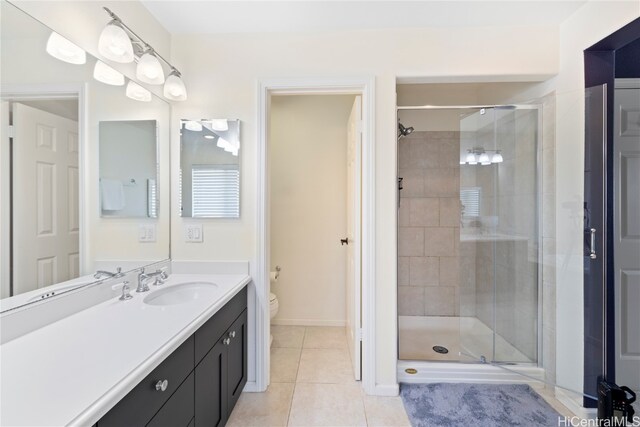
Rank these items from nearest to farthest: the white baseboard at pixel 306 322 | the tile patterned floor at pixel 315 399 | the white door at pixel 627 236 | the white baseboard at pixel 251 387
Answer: the tile patterned floor at pixel 315 399 < the white door at pixel 627 236 < the white baseboard at pixel 251 387 < the white baseboard at pixel 306 322

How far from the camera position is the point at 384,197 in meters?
1.76

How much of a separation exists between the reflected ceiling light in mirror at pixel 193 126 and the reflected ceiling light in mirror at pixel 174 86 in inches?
6.4

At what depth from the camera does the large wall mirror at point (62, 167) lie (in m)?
0.94

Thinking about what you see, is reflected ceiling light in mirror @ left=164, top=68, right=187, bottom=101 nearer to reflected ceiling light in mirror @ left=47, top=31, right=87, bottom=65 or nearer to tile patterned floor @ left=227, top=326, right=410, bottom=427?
reflected ceiling light in mirror @ left=47, top=31, right=87, bottom=65

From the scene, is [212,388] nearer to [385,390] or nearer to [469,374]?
[385,390]

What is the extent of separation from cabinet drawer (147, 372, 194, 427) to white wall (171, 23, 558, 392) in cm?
83

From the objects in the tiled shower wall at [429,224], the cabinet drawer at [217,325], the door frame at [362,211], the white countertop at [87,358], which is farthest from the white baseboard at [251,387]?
the tiled shower wall at [429,224]

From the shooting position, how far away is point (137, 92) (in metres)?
1.55

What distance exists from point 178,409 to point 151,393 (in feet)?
0.69

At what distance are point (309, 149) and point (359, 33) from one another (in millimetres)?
1163

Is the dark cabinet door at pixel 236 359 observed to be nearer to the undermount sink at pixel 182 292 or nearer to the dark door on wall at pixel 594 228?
the undermount sink at pixel 182 292

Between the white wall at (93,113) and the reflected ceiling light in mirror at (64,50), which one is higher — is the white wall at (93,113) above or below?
below

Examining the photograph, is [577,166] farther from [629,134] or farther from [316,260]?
[316,260]

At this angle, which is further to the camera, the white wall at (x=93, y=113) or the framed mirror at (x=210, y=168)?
the framed mirror at (x=210, y=168)
